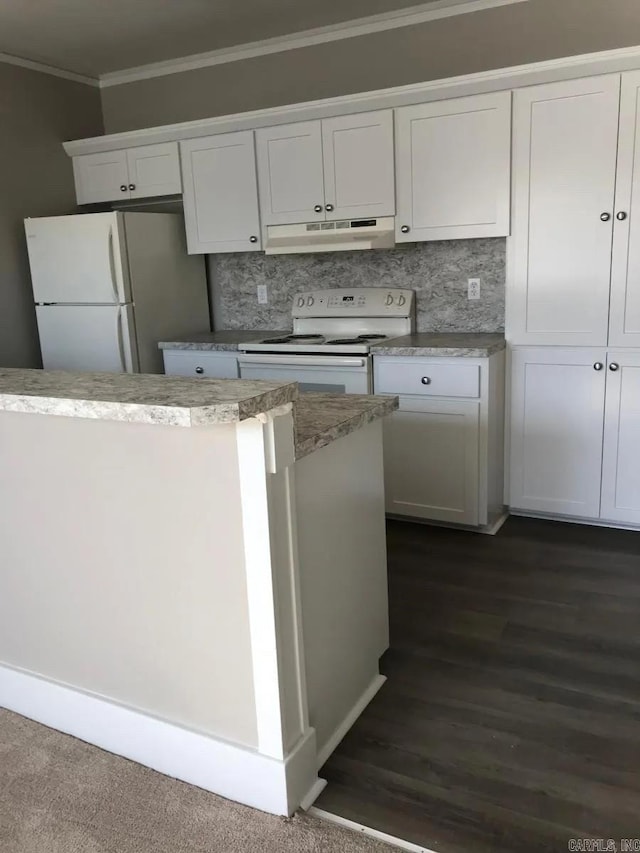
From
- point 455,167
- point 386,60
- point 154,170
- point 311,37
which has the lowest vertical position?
point 455,167

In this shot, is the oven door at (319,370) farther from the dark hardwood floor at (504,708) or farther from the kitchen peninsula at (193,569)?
the kitchen peninsula at (193,569)

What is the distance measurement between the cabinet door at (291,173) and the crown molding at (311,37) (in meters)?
0.63

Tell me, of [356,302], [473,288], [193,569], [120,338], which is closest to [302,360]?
[356,302]

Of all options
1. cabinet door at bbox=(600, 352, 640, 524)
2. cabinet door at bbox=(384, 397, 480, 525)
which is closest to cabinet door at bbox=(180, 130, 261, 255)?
cabinet door at bbox=(384, 397, 480, 525)

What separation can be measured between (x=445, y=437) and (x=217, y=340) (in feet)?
4.70

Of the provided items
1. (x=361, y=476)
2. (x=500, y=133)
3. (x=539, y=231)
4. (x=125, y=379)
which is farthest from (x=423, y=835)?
(x=500, y=133)

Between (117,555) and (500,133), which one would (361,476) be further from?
(500,133)

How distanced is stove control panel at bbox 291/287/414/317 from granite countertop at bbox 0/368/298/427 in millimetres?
2256

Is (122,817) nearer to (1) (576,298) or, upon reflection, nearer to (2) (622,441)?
(2) (622,441)

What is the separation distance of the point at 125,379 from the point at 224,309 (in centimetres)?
281

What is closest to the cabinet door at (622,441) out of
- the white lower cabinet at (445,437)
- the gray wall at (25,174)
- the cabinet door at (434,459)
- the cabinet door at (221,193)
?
the white lower cabinet at (445,437)

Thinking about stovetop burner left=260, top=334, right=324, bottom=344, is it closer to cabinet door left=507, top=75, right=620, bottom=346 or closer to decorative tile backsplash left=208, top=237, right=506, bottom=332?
decorative tile backsplash left=208, top=237, right=506, bottom=332

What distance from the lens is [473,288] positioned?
3623 mm

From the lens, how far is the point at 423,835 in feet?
5.32
